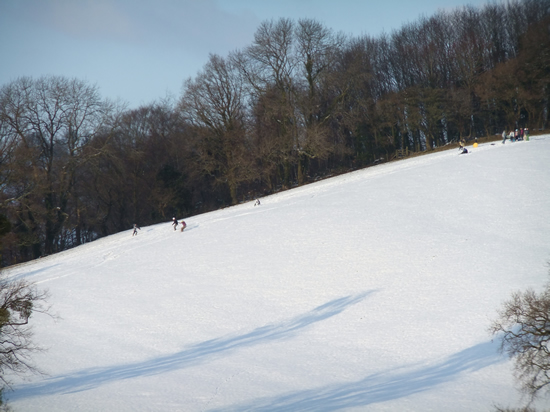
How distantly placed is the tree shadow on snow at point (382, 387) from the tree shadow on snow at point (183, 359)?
14.2 feet

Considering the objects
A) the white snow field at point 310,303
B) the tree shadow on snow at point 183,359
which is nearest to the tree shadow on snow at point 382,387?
the white snow field at point 310,303

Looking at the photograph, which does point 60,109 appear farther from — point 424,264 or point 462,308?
point 462,308

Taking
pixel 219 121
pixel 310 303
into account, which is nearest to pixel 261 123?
pixel 219 121

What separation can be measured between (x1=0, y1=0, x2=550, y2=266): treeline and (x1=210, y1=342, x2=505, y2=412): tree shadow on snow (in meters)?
31.1

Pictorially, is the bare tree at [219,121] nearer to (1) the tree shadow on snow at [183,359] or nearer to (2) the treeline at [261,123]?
(2) the treeline at [261,123]

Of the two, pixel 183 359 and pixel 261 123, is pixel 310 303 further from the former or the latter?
pixel 261 123

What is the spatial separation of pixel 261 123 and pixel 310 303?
35.2 meters

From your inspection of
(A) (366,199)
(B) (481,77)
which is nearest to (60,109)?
(A) (366,199)

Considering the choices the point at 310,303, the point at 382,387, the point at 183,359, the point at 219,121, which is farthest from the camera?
the point at 219,121

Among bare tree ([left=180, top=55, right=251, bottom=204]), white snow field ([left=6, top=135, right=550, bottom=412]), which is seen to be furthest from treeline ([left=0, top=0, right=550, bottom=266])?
white snow field ([left=6, top=135, right=550, bottom=412])

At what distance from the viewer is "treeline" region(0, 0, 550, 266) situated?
4550cm

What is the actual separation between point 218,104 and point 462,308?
122 feet

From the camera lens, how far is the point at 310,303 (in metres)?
22.6

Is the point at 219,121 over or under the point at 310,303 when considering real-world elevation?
over
